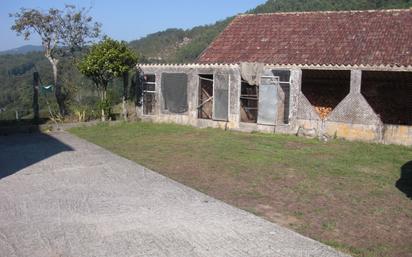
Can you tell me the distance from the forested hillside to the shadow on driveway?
4.89 meters

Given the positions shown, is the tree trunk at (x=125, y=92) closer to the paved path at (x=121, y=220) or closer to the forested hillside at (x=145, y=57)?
the forested hillside at (x=145, y=57)

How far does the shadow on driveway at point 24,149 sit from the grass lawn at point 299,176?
123 cm

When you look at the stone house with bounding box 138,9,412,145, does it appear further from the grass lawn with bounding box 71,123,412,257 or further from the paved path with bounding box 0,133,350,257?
the paved path with bounding box 0,133,350,257

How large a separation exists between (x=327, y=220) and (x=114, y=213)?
3.12 m

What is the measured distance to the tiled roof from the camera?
49.1 ft

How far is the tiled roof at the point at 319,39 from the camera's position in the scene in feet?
49.1

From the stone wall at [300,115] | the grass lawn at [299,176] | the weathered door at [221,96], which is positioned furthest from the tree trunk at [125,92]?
the weathered door at [221,96]

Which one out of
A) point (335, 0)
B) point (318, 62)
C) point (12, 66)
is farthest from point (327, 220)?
point (12, 66)

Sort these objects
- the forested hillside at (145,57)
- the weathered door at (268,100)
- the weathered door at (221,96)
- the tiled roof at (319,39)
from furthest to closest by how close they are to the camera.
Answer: the forested hillside at (145,57) < the weathered door at (221,96) < the weathered door at (268,100) < the tiled roof at (319,39)

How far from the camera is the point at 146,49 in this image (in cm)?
6519

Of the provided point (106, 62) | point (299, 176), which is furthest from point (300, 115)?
point (106, 62)

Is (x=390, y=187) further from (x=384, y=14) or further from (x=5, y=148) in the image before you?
(x=384, y=14)

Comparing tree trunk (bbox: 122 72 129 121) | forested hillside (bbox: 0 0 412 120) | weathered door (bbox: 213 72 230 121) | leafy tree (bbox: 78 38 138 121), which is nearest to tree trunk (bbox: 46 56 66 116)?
forested hillside (bbox: 0 0 412 120)

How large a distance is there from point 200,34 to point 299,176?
51370 millimetres
